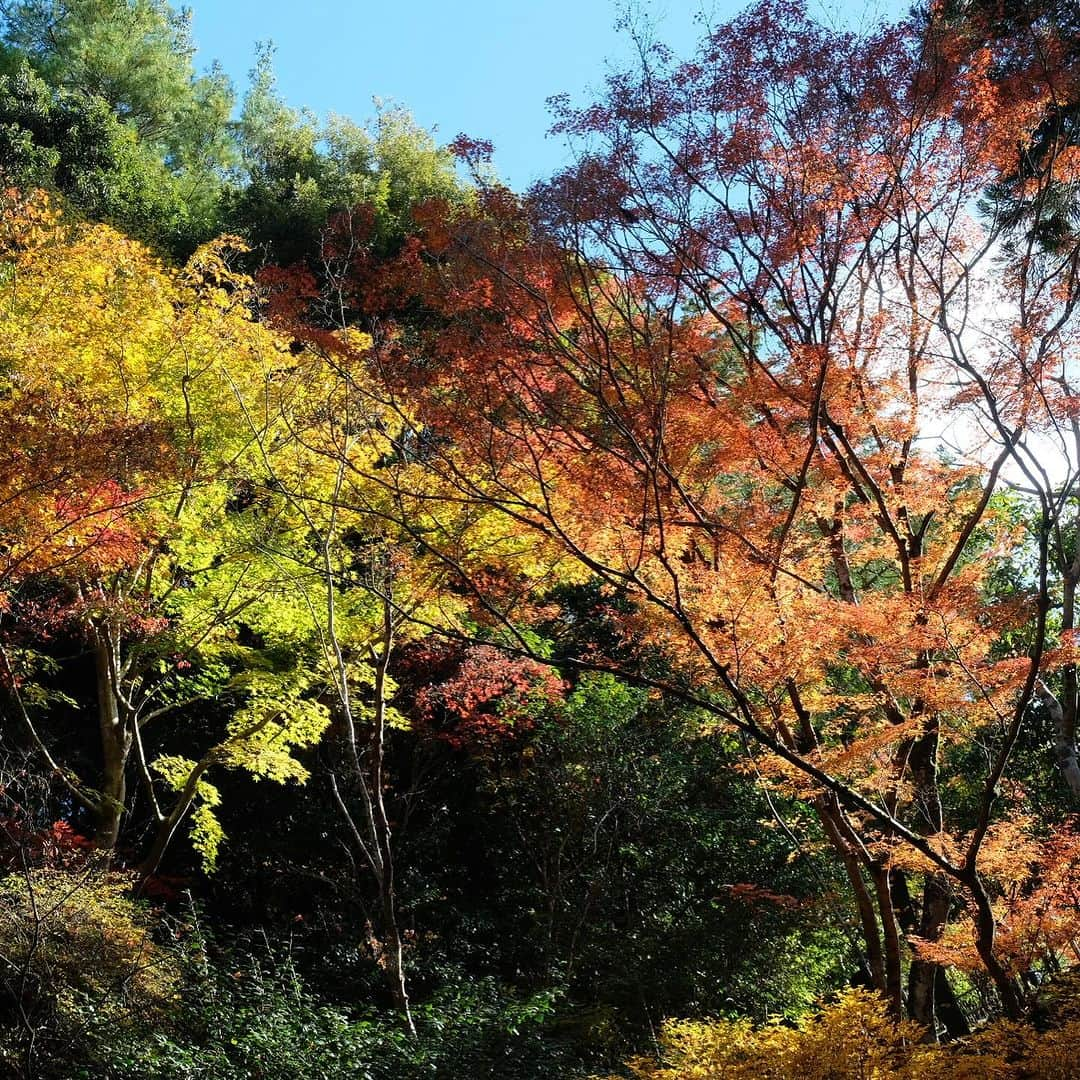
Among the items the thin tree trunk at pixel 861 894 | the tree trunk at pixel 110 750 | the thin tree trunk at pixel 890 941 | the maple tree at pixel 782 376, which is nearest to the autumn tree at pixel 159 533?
the tree trunk at pixel 110 750

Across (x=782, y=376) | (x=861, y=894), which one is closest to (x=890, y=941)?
(x=861, y=894)

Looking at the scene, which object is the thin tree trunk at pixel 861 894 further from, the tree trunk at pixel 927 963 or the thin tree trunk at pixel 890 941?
the tree trunk at pixel 927 963

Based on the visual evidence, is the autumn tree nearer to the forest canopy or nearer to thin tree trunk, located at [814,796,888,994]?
the forest canopy

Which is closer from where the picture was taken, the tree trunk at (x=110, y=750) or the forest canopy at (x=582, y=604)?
the forest canopy at (x=582, y=604)

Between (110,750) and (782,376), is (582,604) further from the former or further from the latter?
(782,376)

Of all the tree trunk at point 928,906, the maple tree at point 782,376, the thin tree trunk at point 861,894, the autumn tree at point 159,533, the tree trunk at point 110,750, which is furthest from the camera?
the tree trunk at point 110,750

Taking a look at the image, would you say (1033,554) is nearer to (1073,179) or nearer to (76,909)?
(1073,179)

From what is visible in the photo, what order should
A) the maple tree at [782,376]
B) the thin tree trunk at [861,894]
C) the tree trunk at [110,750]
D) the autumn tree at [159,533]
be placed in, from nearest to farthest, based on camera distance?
1. the maple tree at [782,376]
2. the thin tree trunk at [861,894]
3. the autumn tree at [159,533]
4. the tree trunk at [110,750]

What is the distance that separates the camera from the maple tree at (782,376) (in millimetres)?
4820

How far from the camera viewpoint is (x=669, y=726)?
38.1 ft

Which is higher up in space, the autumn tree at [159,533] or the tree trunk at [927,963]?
the autumn tree at [159,533]

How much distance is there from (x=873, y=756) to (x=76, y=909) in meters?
5.54

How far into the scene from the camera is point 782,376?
6066 millimetres

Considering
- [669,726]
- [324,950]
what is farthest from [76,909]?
[669,726]
